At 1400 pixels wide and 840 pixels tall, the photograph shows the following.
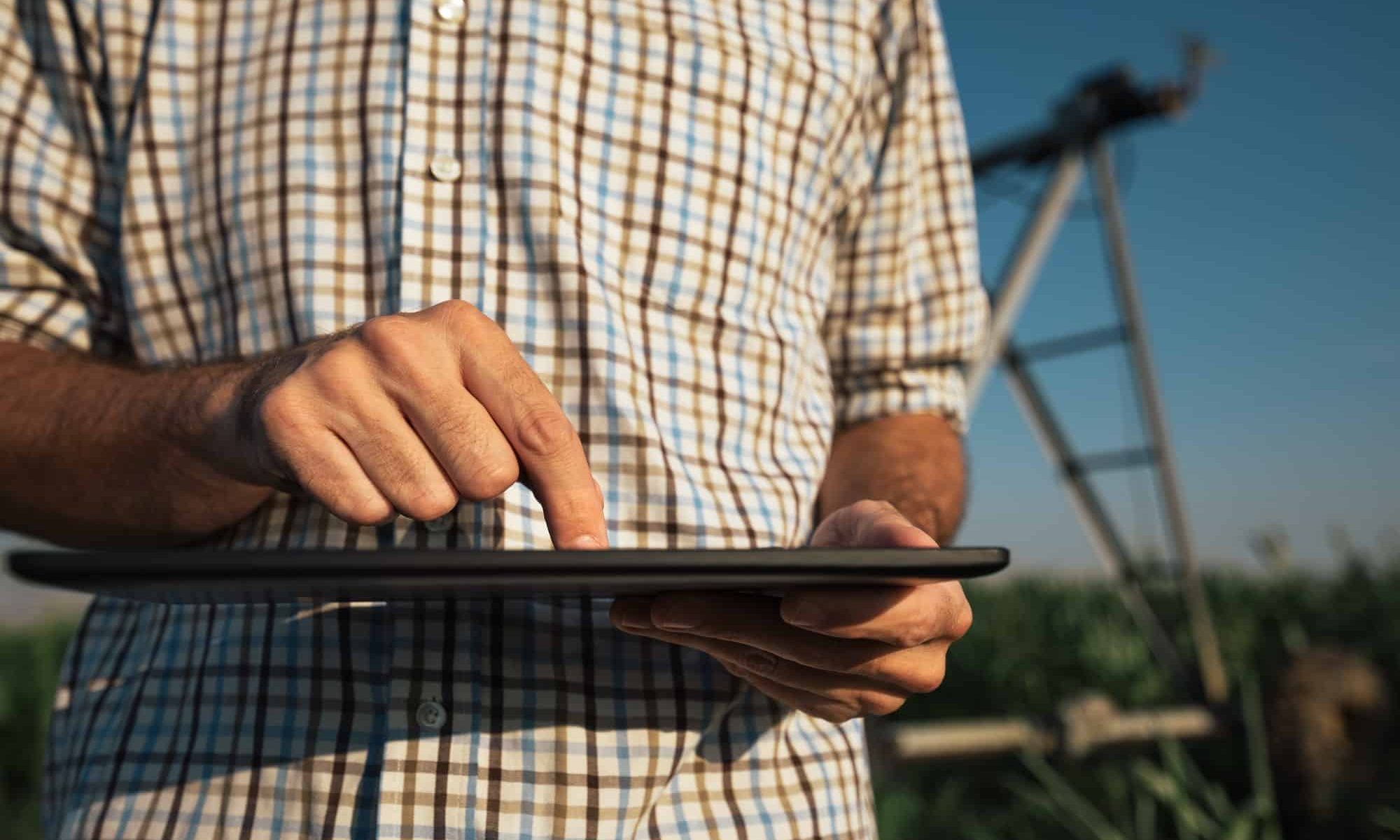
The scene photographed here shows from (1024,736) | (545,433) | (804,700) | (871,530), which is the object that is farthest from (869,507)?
(1024,736)

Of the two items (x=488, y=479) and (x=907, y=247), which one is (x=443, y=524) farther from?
(x=907, y=247)

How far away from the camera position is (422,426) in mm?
580

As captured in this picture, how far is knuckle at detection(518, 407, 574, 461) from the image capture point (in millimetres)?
593

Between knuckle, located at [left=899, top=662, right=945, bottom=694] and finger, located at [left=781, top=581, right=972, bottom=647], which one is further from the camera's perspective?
knuckle, located at [left=899, top=662, right=945, bottom=694]

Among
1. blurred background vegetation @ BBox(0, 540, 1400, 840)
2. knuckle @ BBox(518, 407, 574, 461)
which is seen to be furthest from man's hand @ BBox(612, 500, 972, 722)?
blurred background vegetation @ BBox(0, 540, 1400, 840)

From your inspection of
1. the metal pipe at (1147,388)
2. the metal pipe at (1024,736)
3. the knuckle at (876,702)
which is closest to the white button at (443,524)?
the knuckle at (876,702)

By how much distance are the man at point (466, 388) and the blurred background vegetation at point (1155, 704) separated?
2929mm

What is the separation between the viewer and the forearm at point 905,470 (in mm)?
1074

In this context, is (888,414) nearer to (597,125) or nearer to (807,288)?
(807,288)

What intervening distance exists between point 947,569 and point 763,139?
0.59 meters

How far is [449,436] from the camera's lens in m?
0.58

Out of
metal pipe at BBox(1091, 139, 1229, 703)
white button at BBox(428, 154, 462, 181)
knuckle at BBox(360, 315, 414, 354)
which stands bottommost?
knuckle at BBox(360, 315, 414, 354)

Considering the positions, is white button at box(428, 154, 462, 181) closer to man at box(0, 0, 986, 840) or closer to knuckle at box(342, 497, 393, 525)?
man at box(0, 0, 986, 840)

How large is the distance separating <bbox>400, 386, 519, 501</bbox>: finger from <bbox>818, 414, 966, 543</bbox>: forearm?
0.54m
